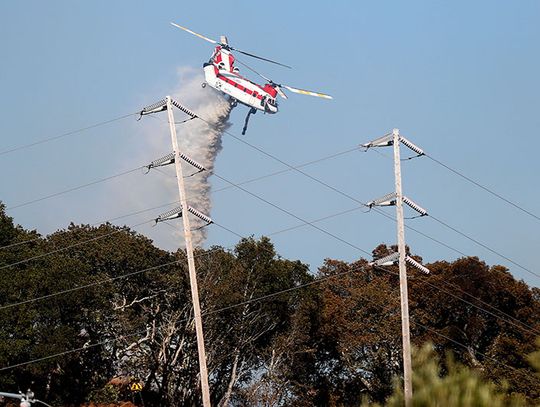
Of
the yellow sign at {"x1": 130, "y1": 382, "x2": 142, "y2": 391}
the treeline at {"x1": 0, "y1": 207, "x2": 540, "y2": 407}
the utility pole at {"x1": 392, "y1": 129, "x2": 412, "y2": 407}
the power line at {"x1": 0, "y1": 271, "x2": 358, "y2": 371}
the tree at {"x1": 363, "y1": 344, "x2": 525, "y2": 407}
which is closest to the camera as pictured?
the tree at {"x1": 363, "y1": 344, "x2": 525, "y2": 407}

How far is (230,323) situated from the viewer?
7594 centimetres

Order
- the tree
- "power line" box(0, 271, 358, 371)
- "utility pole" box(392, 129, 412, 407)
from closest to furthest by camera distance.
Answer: the tree < "utility pole" box(392, 129, 412, 407) < "power line" box(0, 271, 358, 371)

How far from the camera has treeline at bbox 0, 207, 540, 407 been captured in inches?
2731

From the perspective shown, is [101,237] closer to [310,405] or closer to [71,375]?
[71,375]

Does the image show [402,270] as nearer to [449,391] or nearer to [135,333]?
[449,391]

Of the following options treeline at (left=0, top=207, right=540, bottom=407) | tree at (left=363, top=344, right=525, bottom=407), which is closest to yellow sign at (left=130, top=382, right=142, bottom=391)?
treeline at (left=0, top=207, right=540, bottom=407)

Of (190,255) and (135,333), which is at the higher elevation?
(135,333)

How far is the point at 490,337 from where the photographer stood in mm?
79062

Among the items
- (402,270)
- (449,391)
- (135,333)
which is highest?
(135,333)

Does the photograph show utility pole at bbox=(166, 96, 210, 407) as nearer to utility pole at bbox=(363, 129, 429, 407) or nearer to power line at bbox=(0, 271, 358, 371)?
utility pole at bbox=(363, 129, 429, 407)

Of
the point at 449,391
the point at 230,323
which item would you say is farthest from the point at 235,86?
the point at 449,391

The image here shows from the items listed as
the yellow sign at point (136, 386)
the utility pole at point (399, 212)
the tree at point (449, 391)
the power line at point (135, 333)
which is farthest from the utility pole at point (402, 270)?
the yellow sign at point (136, 386)

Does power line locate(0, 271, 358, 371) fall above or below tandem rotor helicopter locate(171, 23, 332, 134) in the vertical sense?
below

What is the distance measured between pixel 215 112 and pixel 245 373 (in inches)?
976
